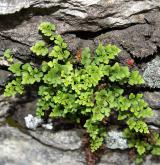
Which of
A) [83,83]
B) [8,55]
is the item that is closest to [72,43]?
[83,83]

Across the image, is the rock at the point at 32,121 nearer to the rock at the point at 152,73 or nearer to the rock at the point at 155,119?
the rock at the point at 155,119

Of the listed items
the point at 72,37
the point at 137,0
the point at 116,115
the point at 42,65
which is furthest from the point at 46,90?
the point at 137,0

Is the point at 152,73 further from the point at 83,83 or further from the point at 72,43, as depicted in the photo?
the point at 72,43

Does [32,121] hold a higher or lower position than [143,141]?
higher

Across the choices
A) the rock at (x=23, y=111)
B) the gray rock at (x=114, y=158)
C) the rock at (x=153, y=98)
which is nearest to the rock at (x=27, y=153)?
the rock at (x=23, y=111)

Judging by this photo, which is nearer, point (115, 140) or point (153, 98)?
point (153, 98)

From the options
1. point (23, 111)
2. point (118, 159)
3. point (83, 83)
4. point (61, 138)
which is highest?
point (83, 83)
